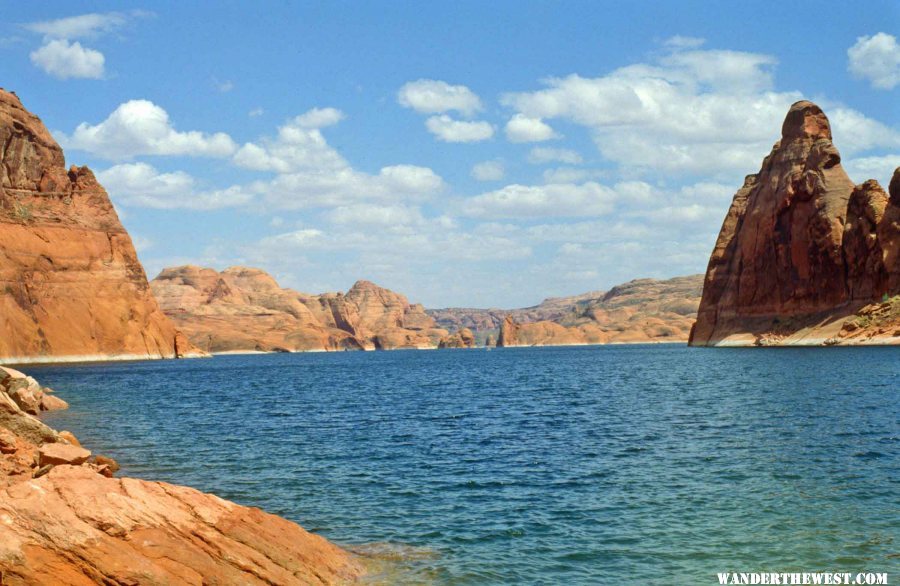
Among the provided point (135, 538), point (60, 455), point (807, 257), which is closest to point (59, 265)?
point (807, 257)

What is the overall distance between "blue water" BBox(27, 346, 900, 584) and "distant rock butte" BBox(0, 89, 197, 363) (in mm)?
113460

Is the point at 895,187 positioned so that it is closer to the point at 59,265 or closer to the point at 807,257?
the point at 807,257

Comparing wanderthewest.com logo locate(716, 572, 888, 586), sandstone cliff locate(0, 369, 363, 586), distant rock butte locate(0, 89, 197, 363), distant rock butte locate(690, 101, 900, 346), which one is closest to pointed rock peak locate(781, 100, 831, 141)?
distant rock butte locate(690, 101, 900, 346)

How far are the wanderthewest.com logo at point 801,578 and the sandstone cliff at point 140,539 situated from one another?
7.90 m

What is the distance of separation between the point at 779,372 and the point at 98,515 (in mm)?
69885

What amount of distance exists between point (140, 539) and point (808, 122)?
536 ft

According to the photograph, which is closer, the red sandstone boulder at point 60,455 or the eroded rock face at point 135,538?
the eroded rock face at point 135,538

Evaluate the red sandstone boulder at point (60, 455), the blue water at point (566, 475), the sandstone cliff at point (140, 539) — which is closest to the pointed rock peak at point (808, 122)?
the blue water at point (566, 475)

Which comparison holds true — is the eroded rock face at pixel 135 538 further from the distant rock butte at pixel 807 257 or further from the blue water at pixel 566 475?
the distant rock butte at pixel 807 257

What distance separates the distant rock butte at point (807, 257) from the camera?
396 ft

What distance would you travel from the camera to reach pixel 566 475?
26.6 metres

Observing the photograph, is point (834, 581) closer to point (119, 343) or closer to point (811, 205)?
point (811, 205)

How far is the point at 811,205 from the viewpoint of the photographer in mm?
147250

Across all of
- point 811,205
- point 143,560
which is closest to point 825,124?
point 811,205
